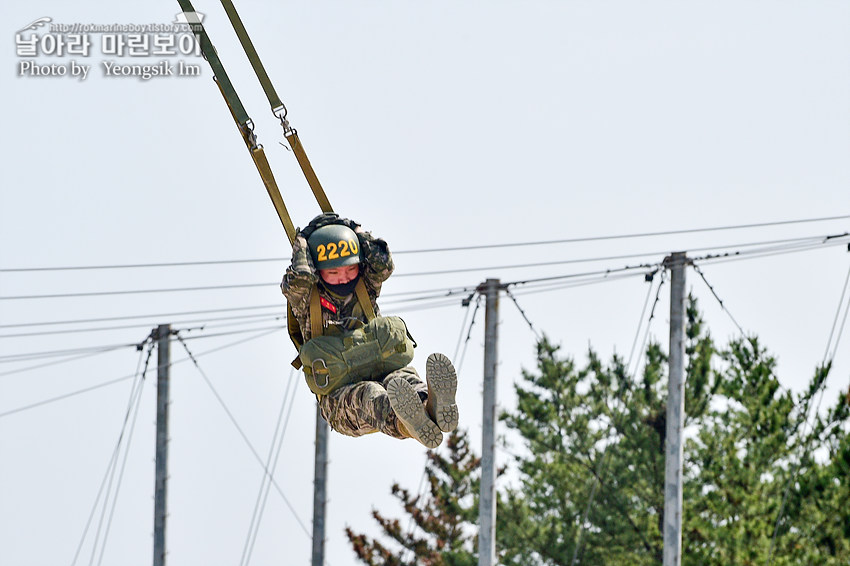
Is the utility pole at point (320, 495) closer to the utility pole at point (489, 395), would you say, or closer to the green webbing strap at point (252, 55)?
the utility pole at point (489, 395)

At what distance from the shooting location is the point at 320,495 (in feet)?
105

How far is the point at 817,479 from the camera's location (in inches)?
1638

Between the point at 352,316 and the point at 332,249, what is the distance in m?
0.74

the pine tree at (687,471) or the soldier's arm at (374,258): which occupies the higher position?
the pine tree at (687,471)

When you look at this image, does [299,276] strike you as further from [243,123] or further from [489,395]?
[489,395]

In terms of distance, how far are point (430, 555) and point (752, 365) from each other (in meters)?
9.48

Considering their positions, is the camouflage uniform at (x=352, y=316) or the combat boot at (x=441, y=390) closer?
the combat boot at (x=441, y=390)

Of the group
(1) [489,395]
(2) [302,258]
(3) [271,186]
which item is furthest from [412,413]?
(1) [489,395]

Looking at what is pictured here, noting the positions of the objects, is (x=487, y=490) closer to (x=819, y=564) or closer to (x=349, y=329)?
(x=349, y=329)

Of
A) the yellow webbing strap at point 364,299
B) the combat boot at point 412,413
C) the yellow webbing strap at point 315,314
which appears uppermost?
the yellow webbing strap at point 364,299

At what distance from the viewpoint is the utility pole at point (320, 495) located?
31.8 metres

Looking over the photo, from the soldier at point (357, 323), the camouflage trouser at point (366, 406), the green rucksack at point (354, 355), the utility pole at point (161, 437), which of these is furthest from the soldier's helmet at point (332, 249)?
the utility pole at point (161, 437)

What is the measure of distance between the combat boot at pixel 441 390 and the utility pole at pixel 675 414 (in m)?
10.7

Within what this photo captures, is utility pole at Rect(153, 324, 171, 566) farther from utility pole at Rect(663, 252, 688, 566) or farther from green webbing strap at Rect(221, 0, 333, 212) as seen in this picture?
green webbing strap at Rect(221, 0, 333, 212)
